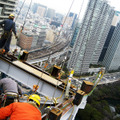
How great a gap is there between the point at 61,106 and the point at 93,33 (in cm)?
1759

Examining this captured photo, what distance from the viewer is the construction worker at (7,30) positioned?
11.2 feet

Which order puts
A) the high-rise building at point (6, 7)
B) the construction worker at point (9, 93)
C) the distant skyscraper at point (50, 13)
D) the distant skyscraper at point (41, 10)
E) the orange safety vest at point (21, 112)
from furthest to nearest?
the distant skyscraper at point (50, 13)
the distant skyscraper at point (41, 10)
the high-rise building at point (6, 7)
the construction worker at point (9, 93)
the orange safety vest at point (21, 112)

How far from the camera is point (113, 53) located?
2589cm

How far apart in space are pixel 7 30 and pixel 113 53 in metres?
24.4

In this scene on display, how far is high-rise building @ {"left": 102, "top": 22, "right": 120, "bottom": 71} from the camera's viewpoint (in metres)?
25.5

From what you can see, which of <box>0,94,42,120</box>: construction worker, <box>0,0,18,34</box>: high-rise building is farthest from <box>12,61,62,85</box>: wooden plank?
<box>0,0,18,34</box>: high-rise building

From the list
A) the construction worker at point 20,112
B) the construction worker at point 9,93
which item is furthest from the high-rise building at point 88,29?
the construction worker at point 20,112

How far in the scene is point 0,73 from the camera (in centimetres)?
384

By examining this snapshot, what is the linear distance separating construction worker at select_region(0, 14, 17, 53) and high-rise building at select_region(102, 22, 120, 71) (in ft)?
77.2

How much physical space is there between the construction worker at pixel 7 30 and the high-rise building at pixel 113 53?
2352cm

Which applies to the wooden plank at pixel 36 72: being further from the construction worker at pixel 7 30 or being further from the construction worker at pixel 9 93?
the construction worker at pixel 9 93

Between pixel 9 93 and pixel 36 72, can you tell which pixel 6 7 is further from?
pixel 9 93

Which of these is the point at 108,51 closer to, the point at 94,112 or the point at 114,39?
the point at 114,39

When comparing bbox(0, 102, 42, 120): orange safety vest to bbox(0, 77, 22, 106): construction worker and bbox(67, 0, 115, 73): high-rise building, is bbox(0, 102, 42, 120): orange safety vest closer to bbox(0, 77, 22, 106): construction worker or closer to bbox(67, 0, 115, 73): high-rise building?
bbox(0, 77, 22, 106): construction worker
